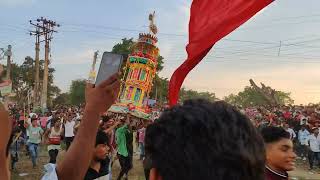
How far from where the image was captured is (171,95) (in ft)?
13.0

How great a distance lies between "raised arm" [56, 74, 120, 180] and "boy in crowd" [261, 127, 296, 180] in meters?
2.03

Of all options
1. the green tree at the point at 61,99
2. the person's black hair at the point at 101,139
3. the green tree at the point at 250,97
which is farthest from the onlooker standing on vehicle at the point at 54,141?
the green tree at the point at 250,97

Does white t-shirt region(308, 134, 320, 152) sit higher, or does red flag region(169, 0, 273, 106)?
red flag region(169, 0, 273, 106)

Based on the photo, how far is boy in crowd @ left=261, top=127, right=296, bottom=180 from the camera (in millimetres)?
3721

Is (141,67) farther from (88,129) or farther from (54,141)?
(88,129)

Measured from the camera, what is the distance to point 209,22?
442cm

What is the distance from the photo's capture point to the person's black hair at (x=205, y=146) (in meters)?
1.20

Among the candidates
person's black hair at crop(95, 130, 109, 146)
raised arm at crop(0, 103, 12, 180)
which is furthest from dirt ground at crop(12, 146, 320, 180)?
raised arm at crop(0, 103, 12, 180)

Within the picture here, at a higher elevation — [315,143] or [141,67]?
[141,67]

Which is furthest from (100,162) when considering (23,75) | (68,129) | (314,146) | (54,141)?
(23,75)

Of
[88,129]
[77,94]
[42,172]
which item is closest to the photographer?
[88,129]

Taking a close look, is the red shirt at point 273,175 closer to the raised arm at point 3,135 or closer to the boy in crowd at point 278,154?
the boy in crowd at point 278,154

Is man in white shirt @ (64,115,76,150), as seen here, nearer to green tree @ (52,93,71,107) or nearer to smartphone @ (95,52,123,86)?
smartphone @ (95,52,123,86)

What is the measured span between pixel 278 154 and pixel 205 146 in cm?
283
